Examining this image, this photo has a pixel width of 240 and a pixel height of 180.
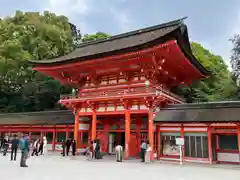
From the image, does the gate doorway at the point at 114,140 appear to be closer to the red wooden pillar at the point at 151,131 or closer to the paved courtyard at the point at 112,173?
the red wooden pillar at the point at 151,131

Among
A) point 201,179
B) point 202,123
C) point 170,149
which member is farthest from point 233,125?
point 201,179

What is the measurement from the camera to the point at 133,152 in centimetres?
1816

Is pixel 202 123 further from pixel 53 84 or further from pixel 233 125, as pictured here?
pixel 53 84

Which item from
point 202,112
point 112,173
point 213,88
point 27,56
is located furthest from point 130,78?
point 27,56

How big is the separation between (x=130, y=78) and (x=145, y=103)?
285 centimetres

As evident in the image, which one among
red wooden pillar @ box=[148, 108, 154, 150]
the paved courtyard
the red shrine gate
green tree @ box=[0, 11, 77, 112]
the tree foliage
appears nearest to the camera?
the paved courtyard

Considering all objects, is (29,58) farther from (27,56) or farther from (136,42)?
(136,42)

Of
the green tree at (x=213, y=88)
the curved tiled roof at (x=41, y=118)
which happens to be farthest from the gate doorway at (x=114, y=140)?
the green tree at (x=213, y=88)

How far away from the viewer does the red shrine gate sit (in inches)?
A: 635

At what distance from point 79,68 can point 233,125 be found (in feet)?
39.9

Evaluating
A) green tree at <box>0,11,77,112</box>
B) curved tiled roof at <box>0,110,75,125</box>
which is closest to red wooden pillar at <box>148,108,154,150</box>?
curved tiled roof at <box>0,110,75,125</box>

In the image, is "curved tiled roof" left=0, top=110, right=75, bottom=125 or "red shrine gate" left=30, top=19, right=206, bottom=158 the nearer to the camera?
"red shrine gate" left=30, top=19, right=206, bottom=158

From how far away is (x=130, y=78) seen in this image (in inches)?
738

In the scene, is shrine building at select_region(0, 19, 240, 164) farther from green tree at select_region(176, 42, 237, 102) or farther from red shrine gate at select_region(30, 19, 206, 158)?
green tree at select_region(176, 42, 237, 102)
